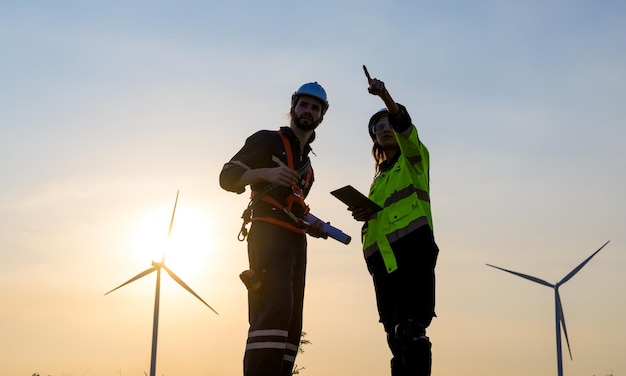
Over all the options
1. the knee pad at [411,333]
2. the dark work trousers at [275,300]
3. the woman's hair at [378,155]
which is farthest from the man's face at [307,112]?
the knee pad at [411,333]

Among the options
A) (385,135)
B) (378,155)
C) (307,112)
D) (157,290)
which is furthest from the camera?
(157,290)

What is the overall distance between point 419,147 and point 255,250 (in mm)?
2090

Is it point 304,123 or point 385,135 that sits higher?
point 385,135

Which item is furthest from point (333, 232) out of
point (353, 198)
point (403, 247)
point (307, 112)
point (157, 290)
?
point (157, 290)

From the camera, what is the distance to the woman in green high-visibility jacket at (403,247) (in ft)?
31.3

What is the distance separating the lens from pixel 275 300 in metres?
9.46

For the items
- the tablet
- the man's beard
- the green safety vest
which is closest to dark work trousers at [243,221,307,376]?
the tablet

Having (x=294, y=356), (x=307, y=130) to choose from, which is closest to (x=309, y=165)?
(x=307, y=130)

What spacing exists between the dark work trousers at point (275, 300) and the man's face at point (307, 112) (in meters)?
1.26

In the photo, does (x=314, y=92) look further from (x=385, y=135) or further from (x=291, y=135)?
(x=385, y=135)

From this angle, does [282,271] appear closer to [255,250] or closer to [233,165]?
[255,250]

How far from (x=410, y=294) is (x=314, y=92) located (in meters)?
2.50

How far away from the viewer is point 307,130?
34.6 ft

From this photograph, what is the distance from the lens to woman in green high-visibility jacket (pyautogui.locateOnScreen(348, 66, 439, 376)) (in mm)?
9555
